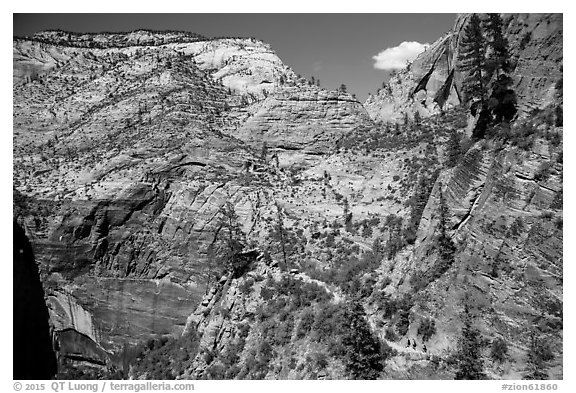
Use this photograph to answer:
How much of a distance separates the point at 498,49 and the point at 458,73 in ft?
55.1

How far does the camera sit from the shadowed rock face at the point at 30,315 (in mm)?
36469

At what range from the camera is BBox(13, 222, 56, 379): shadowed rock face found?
120 ft

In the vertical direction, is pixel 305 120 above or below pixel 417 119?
above

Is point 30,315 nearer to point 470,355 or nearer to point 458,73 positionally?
point 470,355

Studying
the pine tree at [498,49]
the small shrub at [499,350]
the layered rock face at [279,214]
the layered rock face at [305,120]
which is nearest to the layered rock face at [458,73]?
the layered rock face at [279,214]

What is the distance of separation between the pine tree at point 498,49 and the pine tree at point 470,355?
18.0 metres

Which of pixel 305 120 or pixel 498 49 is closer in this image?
pixel 498 49

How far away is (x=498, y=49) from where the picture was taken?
95.7 ft

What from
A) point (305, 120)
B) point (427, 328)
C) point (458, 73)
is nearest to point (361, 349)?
point (427, 328)

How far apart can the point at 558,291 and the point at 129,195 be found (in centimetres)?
3666

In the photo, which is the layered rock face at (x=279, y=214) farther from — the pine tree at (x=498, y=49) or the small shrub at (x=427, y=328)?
the pine tree at (x=498, y=49)

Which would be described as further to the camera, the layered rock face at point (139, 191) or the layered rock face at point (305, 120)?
the layered rock face at point (305, 120)

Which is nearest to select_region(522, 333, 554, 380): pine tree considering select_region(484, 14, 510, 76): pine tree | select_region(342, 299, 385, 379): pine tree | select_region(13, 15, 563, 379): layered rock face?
select_region(13, 15, 563, 379): layered rock face

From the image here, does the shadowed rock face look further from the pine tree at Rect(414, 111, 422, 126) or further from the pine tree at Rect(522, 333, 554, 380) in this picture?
the pine tree at Rect(414, 111, 422, 126)
